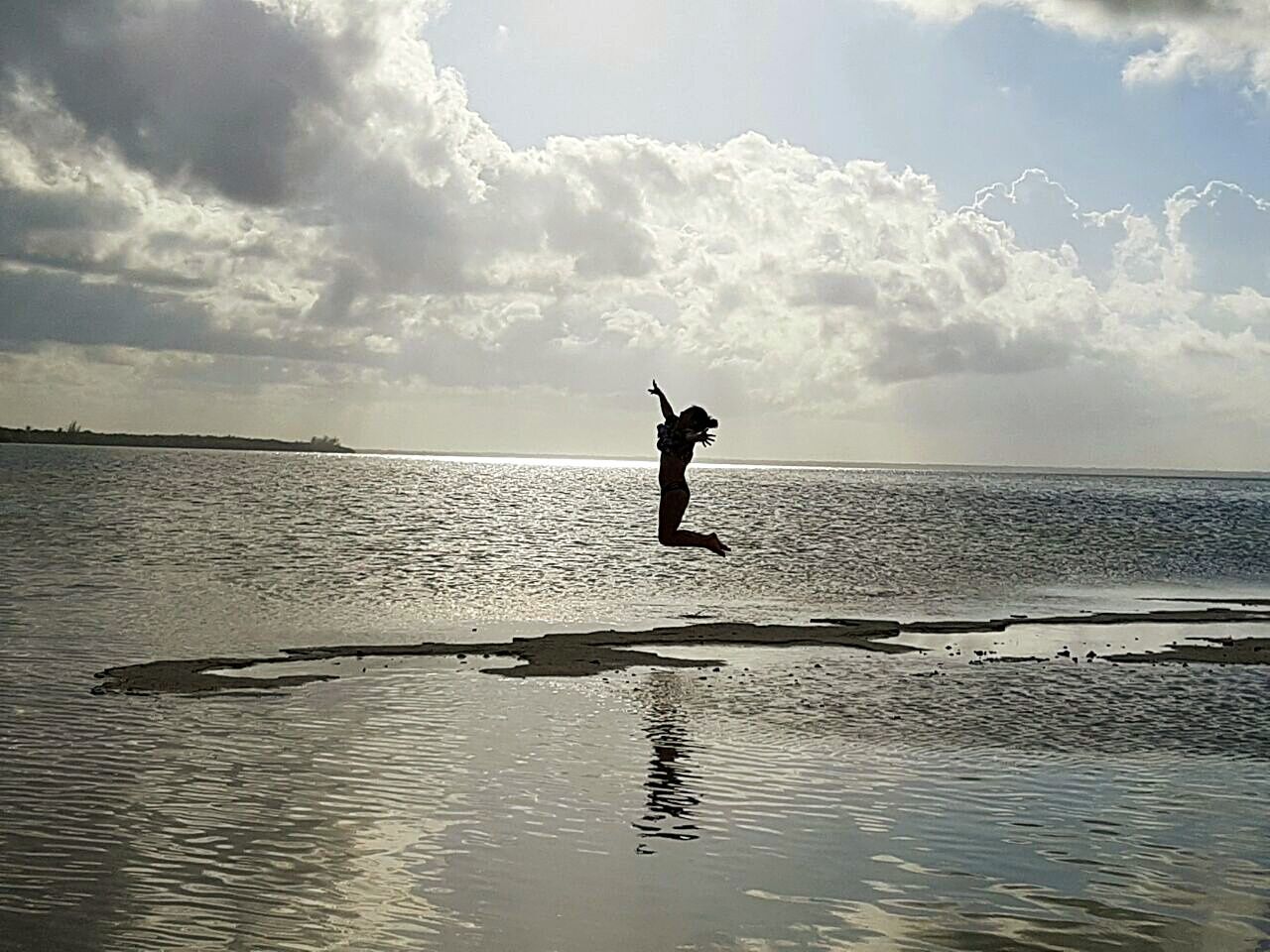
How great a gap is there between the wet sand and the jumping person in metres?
12.9

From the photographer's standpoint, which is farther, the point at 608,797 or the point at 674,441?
the point at 608,797

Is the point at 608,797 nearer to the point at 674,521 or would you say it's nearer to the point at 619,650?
the point at 674,521

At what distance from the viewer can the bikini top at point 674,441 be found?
18.1m

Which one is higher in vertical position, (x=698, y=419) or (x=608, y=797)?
(x=698, y=419)

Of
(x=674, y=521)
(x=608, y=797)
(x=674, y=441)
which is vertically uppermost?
(x=674, y=441)

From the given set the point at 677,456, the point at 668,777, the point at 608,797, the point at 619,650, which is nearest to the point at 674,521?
the point at 677,456

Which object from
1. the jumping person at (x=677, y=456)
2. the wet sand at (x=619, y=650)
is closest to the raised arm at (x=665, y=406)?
the jumping person at (x=677, y=456)

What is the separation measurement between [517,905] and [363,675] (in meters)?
17.2

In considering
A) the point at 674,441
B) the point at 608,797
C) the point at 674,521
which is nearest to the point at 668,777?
the point at 608,797

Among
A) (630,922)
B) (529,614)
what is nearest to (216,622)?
(529,614)

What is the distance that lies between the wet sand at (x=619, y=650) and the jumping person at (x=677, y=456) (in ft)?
42.4

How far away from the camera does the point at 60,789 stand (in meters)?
18.7

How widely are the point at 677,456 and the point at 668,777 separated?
5124 mm

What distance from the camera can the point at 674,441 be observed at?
18141 mm
